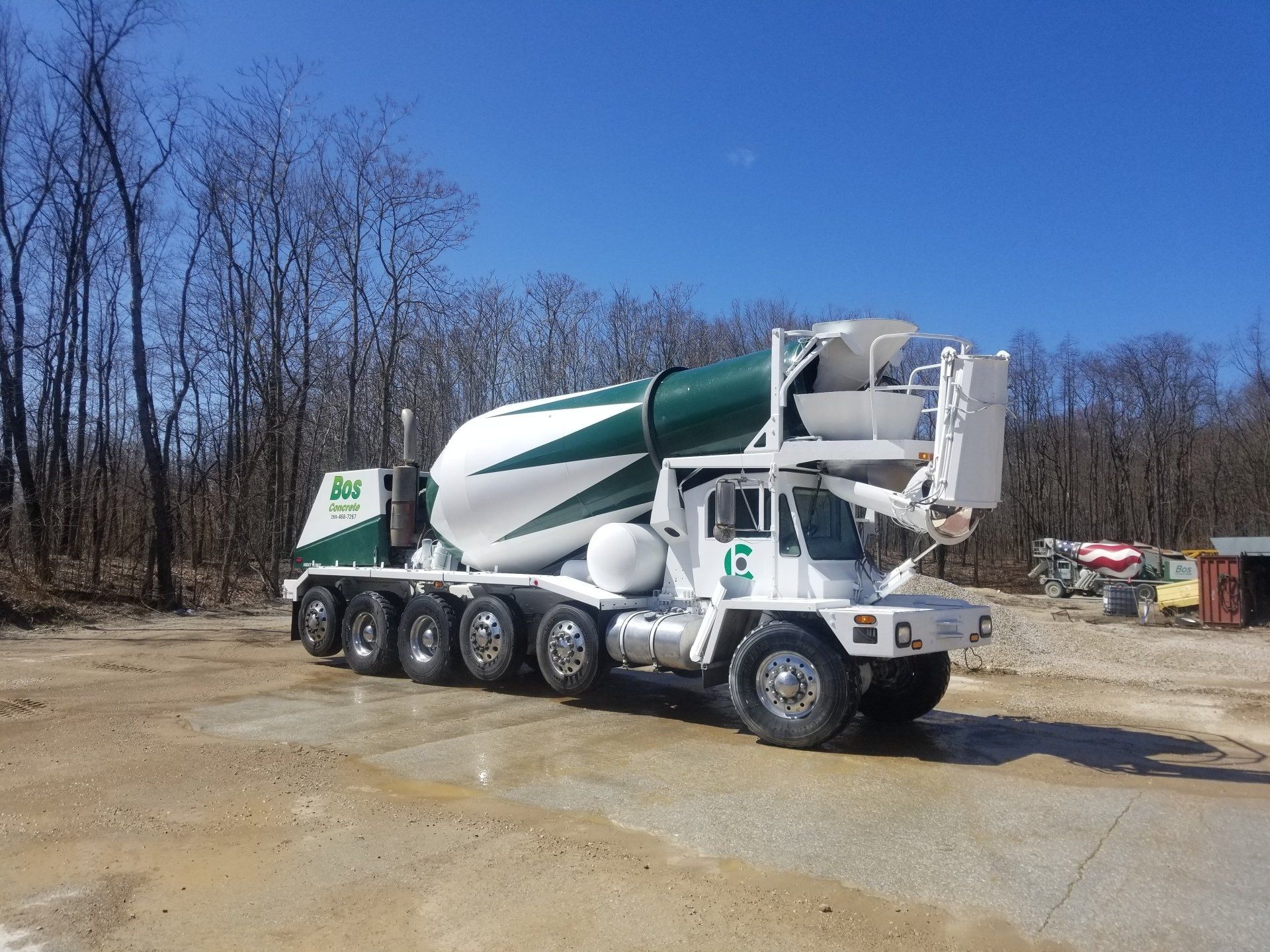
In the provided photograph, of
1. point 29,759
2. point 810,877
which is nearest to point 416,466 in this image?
point 29,759

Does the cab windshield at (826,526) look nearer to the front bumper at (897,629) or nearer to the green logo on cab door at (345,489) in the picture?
the front bumper at (897,629)

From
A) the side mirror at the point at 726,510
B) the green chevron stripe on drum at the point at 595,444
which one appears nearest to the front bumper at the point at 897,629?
the side mirror at the point at 726,510

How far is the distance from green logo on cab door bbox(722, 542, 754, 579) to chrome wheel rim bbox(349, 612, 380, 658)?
620 centimetres

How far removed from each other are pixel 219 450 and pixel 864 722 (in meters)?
26.5

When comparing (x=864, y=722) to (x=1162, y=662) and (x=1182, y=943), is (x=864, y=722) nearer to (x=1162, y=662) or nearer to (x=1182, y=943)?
(x=1182, y=943)

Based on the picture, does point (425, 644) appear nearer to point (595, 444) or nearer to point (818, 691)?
point (595, 444)

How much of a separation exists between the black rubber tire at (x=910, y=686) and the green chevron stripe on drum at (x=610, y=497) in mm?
3294

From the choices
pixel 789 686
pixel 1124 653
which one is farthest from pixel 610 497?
pixel 1124 653

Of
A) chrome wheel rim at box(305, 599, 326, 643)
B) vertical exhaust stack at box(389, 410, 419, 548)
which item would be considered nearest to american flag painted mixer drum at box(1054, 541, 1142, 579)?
vertical exhaust stack at box(389, 410, 419, 548)

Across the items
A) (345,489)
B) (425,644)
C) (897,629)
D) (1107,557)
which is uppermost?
(345,489)

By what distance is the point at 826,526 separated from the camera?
9539 mm

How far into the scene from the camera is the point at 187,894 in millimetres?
5012

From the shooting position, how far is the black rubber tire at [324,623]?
14.2 meters

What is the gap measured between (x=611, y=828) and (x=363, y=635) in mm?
8485
